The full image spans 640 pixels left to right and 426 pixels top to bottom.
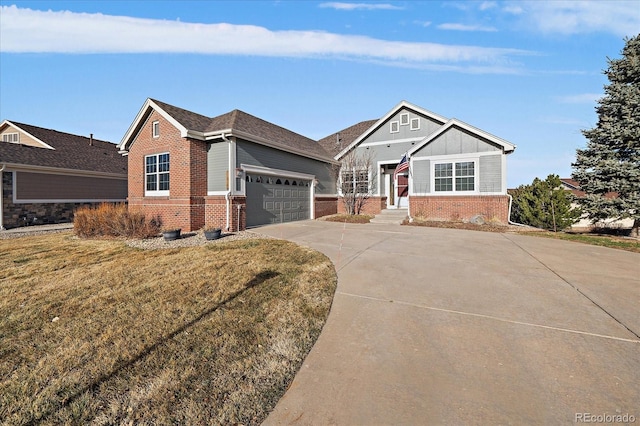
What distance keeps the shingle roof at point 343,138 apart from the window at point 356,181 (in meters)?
2.85

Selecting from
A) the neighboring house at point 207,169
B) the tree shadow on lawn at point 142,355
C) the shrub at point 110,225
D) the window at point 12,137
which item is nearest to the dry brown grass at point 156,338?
the tree shadow on lawn at point 142,355

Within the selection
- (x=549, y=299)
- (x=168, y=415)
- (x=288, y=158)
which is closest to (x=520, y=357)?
(x=549, y=299)

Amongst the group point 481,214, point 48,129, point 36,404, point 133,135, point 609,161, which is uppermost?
point 48,129

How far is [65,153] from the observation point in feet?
63.8

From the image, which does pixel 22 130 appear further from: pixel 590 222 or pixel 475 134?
pixel 590 222

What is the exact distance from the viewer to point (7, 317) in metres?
4.09

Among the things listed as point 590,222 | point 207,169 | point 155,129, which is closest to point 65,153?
point 155,129

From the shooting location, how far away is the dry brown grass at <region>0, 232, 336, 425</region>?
2.40 m

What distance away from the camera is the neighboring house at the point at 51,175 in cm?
1546

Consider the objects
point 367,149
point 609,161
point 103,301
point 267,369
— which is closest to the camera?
point 267,369

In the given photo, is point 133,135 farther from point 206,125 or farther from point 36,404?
point 36,404

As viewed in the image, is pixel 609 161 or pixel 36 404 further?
pixel 609 161

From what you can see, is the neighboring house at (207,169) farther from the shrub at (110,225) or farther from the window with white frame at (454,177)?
the window with white frame at (454,177)

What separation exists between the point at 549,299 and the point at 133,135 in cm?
1828
